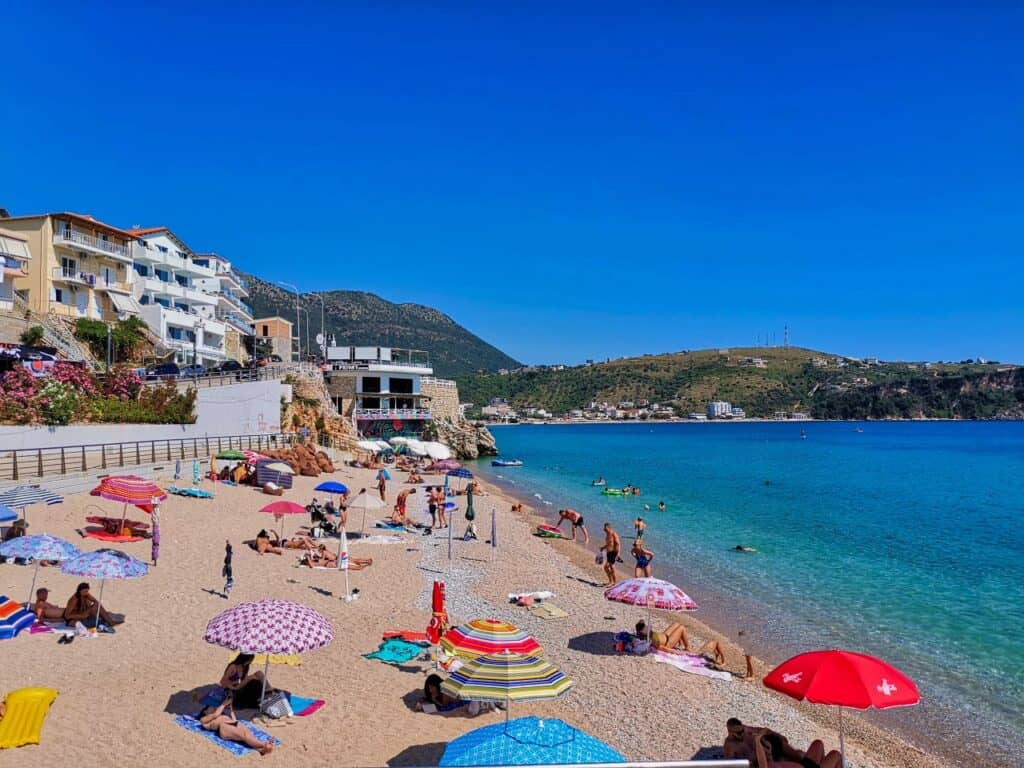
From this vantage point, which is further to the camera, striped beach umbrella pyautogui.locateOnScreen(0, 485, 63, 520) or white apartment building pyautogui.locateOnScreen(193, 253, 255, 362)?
white apartment building pyautogui.locateOnScreen(193, 253, 255, 362)

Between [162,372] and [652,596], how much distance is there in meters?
34.1

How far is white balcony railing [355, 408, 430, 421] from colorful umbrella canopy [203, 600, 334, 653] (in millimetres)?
52567

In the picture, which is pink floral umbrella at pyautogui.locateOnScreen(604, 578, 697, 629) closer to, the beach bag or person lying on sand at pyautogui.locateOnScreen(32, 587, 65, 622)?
the beach bag

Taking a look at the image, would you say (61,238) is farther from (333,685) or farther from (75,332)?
(333,685)

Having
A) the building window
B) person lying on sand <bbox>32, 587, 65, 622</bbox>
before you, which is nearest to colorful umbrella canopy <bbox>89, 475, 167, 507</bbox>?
person lying on sand <bbox>32, 587, 65, 622</bbox>

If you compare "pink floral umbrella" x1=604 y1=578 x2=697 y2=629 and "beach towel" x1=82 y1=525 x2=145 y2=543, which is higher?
"beach towel" x1=82 y1=525 x2=145 y2=543

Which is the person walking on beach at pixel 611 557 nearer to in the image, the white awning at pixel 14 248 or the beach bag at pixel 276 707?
the beach bag at pixel 276 707

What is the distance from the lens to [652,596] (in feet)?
39.4

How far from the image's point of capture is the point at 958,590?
1945 cm

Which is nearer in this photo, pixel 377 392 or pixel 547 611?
pixel 547 611

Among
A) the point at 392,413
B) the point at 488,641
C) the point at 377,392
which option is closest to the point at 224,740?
the point at 488,641

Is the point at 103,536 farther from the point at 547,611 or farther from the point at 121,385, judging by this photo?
the point at 121,385

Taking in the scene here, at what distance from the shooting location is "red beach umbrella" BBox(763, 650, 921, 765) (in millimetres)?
7000

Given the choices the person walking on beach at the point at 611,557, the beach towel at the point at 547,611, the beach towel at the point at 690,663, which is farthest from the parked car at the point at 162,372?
the beach towel at the point at 690,663
